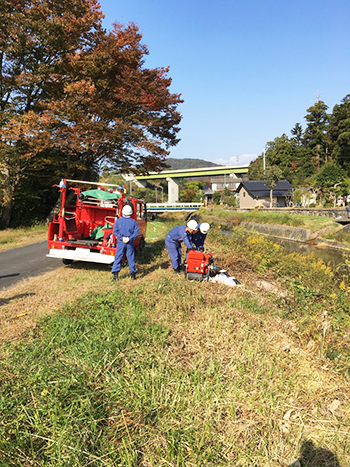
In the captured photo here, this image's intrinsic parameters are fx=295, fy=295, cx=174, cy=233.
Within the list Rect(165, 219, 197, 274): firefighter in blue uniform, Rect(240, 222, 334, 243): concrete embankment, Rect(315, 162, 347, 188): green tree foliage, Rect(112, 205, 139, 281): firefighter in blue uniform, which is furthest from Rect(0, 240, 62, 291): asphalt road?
Rect(315, 162, 347, 188): green tree foliage

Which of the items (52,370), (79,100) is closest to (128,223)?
(52,370)

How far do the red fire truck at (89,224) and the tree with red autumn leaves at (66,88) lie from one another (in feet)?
21.2

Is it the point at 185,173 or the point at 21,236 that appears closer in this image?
the point at 21,236

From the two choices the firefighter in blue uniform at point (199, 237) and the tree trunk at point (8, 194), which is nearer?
the firefighter in blue uniform at point (199, 237)

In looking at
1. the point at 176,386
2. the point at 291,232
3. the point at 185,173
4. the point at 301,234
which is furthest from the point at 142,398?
the point at 185,173

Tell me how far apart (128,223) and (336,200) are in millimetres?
30682

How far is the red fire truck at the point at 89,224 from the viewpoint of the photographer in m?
7.32

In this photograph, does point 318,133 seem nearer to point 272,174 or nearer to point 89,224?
point 272,174

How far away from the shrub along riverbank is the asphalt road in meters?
3.20

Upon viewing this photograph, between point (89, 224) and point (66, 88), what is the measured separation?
8117 millimetres

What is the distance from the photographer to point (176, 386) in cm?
276

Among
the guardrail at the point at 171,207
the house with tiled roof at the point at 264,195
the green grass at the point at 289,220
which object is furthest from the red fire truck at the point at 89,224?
the house with tiled roof at the point at 264,195

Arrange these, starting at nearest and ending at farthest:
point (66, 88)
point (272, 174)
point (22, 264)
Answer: point (22, 264) → point (66, 88) → point (272, 174)

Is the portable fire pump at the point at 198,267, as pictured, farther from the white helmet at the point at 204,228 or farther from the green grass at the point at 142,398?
the green grass at the point at 142,398
